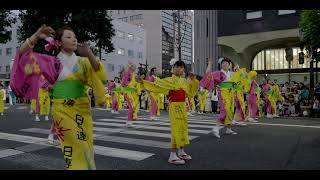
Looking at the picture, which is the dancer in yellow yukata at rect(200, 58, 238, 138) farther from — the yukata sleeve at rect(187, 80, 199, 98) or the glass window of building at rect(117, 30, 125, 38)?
the glass window of building at rect(117, 30, 125, 38)

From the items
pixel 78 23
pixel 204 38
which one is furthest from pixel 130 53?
pixel 78 23

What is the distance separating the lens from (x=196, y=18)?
117ft

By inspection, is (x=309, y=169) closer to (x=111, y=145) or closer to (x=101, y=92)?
(x=101, y=92)

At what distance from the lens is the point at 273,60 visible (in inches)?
1117

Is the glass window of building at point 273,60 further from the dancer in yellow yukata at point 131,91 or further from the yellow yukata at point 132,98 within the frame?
the yellow yukata at point 132,98

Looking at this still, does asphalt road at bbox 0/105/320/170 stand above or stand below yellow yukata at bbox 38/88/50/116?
below

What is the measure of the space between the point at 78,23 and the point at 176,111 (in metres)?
22.6

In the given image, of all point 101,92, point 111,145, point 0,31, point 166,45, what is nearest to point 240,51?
point 0,31

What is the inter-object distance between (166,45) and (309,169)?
270 feet

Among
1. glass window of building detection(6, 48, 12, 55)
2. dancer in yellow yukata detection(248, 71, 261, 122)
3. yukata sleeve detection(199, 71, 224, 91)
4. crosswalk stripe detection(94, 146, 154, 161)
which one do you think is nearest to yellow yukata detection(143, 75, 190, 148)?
crosswalk stripe detection(94, 146, 154, 161)

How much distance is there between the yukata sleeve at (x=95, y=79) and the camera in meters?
3.53

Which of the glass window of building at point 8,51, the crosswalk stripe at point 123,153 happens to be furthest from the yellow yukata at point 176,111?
the glass window of building at point 8,51

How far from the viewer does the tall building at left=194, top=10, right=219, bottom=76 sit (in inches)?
1319

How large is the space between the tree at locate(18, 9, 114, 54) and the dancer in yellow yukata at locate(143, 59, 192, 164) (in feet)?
60.3
